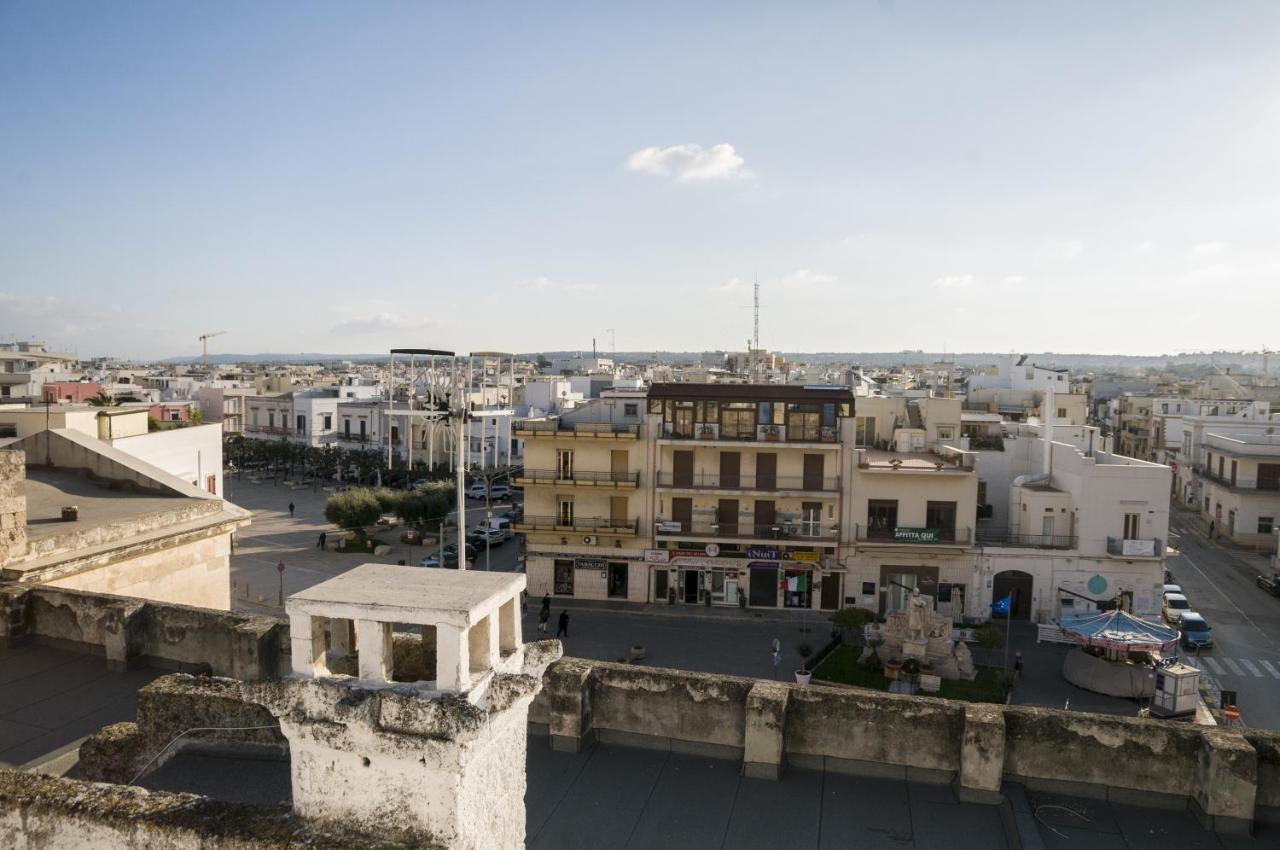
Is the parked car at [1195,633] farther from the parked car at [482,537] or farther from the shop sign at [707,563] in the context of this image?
the parked car at [482,537]

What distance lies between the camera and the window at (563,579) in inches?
1391

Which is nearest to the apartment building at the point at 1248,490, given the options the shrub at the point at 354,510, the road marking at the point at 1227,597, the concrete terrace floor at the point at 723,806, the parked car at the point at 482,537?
the road marking at the point at 1227,597

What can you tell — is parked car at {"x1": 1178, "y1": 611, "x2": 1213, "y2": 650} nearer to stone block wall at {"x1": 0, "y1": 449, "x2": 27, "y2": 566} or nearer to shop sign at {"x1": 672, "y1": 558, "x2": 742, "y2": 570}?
shop sign at {"x1": 672, "y1": 558, "x2": 742, "y2": 570}

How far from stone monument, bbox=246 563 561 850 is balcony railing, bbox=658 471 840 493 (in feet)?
98.0

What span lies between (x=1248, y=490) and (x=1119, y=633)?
29.7 meters

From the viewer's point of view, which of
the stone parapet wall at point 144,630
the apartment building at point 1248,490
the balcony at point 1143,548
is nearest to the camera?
the stone parapet wall at point 144,630

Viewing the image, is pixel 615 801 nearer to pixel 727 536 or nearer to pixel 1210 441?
pixel 727 536

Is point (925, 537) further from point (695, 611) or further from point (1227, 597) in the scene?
point (1227, 597)

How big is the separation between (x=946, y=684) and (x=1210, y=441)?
38.0 m

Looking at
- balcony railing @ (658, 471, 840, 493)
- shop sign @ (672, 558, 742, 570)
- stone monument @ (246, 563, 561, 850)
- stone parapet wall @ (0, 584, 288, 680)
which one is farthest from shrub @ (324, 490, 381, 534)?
stone monument @ (246, 563, 561, 850)

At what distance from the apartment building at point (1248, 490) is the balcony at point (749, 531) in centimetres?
2745

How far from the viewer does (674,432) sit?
34.6 meters

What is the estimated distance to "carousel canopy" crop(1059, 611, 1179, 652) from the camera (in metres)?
23.2

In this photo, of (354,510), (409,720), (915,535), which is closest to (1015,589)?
(915,535)
